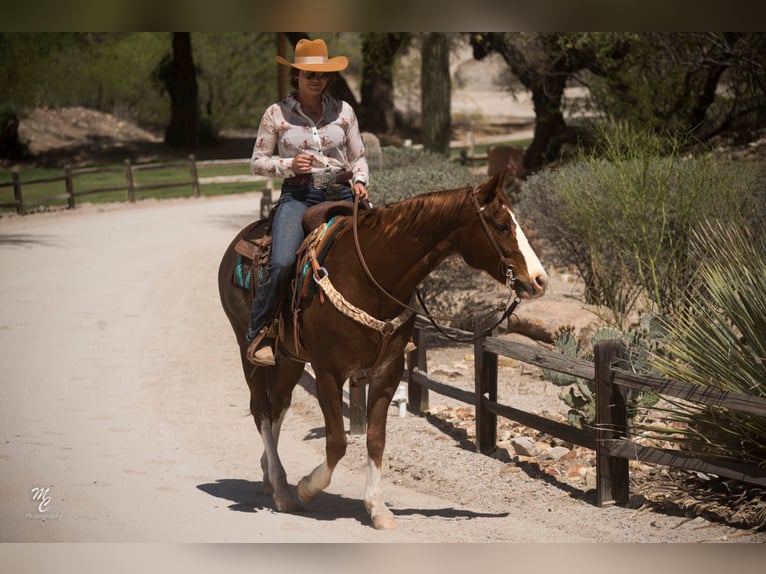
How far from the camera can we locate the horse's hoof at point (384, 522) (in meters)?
5.86

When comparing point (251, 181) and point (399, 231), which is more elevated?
point (399, 231)

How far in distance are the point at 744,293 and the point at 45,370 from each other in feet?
18.4

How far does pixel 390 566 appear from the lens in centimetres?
582

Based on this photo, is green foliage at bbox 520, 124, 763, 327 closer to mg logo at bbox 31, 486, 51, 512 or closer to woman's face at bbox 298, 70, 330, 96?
woman's face at bbox 298, 70, 330, 96

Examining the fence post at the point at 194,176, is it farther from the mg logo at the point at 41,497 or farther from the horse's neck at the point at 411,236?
the horse's neck at the point at 411,236

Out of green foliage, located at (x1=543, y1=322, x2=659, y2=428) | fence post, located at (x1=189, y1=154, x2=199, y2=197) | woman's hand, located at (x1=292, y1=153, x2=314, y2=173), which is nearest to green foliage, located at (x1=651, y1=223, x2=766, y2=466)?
green foliage, located at (x1=543, y1=322, x2=659, y2=428)

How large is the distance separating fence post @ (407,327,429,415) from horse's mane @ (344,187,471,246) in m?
3.18

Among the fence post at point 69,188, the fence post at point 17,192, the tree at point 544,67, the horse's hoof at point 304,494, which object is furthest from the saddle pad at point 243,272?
the tree at point 544,67

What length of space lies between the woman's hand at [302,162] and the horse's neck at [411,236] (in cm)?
50

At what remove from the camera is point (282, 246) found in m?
5.98
